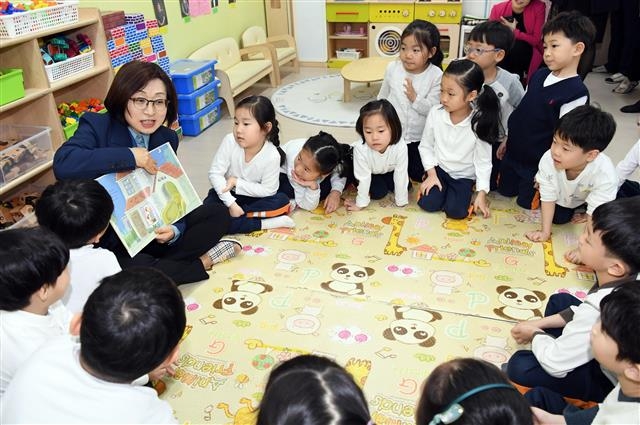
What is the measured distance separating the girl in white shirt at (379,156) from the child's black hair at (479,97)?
34cm

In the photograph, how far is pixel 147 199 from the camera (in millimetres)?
1916

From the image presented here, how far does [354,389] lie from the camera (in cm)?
82

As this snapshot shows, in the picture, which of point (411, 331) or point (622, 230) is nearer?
point (622, 230)

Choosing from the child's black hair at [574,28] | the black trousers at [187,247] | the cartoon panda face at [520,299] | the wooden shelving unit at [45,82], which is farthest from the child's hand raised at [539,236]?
the wooden shelving unit at [45,82]

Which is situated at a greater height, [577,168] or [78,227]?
[78,227]

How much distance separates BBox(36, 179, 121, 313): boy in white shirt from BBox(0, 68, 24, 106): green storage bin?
1036 millimetres

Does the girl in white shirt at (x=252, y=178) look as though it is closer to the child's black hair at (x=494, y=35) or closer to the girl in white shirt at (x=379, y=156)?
the girl in white shirt at (x=379, y=156)

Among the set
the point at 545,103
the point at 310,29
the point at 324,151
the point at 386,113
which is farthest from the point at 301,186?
the point at 310,29

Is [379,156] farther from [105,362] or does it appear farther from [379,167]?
[105,362]

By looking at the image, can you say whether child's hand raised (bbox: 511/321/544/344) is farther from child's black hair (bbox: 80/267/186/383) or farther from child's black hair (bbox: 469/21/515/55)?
child's black hair (bbox: 469/21/515/55)

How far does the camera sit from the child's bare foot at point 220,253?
2.07 meters

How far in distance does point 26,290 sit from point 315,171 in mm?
1401

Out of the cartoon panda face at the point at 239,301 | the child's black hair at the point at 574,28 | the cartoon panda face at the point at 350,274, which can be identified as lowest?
the cartoon panda face at the point at 239,301

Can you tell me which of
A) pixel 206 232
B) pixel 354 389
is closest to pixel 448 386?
pixel 354 389
